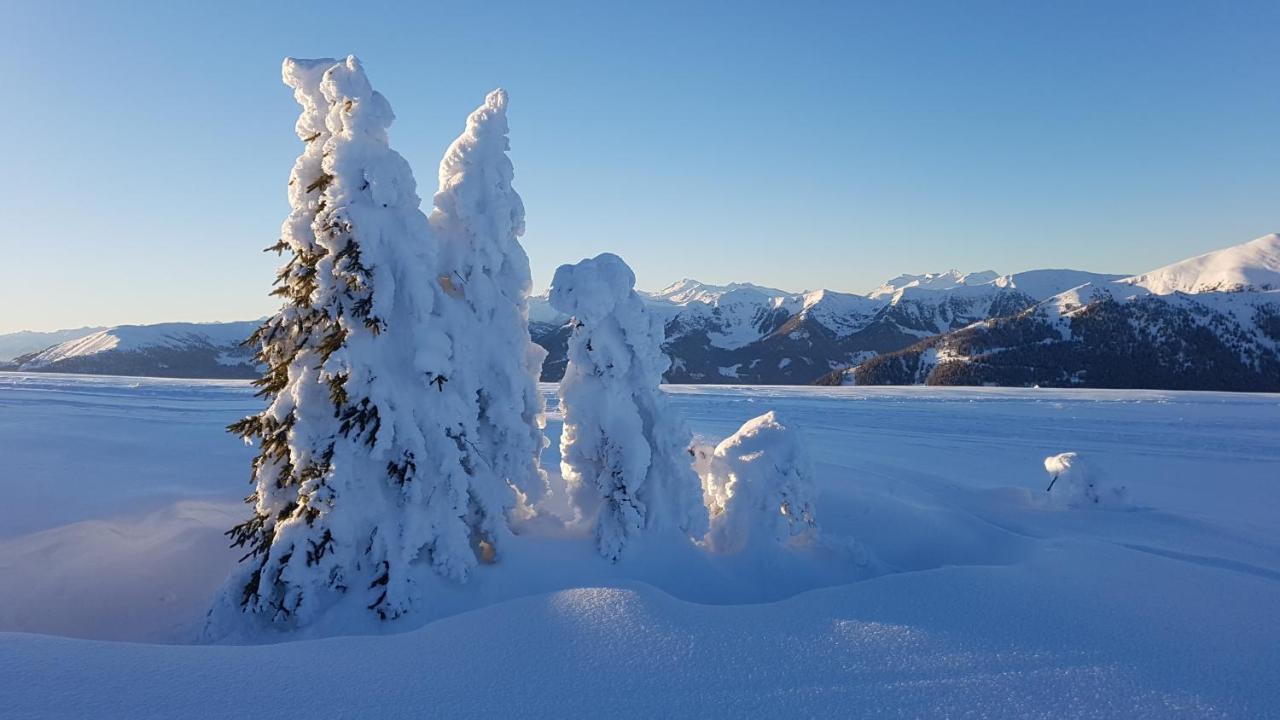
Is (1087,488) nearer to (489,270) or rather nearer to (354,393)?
(489,270)

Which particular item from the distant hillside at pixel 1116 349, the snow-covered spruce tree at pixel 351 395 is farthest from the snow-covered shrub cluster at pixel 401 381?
the distant hillside at pixel 1116 349

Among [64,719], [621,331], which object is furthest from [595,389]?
[64,719]

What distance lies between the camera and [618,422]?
10203 mm

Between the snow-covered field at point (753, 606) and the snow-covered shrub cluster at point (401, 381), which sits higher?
the snow-covered shrub cluster at point (401, 381)

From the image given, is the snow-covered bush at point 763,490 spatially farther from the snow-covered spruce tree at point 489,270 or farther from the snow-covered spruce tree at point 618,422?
the snow-covered spruce tree at point 489,270

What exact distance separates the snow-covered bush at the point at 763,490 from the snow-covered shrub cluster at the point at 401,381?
3.57 ft

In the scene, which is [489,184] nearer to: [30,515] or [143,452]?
[30,515]

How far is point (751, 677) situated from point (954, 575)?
11.9 ft

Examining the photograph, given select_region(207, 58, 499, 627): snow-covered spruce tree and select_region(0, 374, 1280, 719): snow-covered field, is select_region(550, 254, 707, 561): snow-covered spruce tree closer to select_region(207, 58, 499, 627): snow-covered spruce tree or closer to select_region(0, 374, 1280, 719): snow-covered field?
select_region(0, 374, 1280, 719): snow-covered field

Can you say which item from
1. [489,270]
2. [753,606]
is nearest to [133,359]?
[489,270]

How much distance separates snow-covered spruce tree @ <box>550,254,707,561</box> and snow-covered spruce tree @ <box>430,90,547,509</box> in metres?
0.84

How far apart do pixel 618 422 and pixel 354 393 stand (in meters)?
3.96

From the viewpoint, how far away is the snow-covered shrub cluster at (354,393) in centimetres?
812

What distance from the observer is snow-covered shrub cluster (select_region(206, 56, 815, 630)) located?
8.16 metres
